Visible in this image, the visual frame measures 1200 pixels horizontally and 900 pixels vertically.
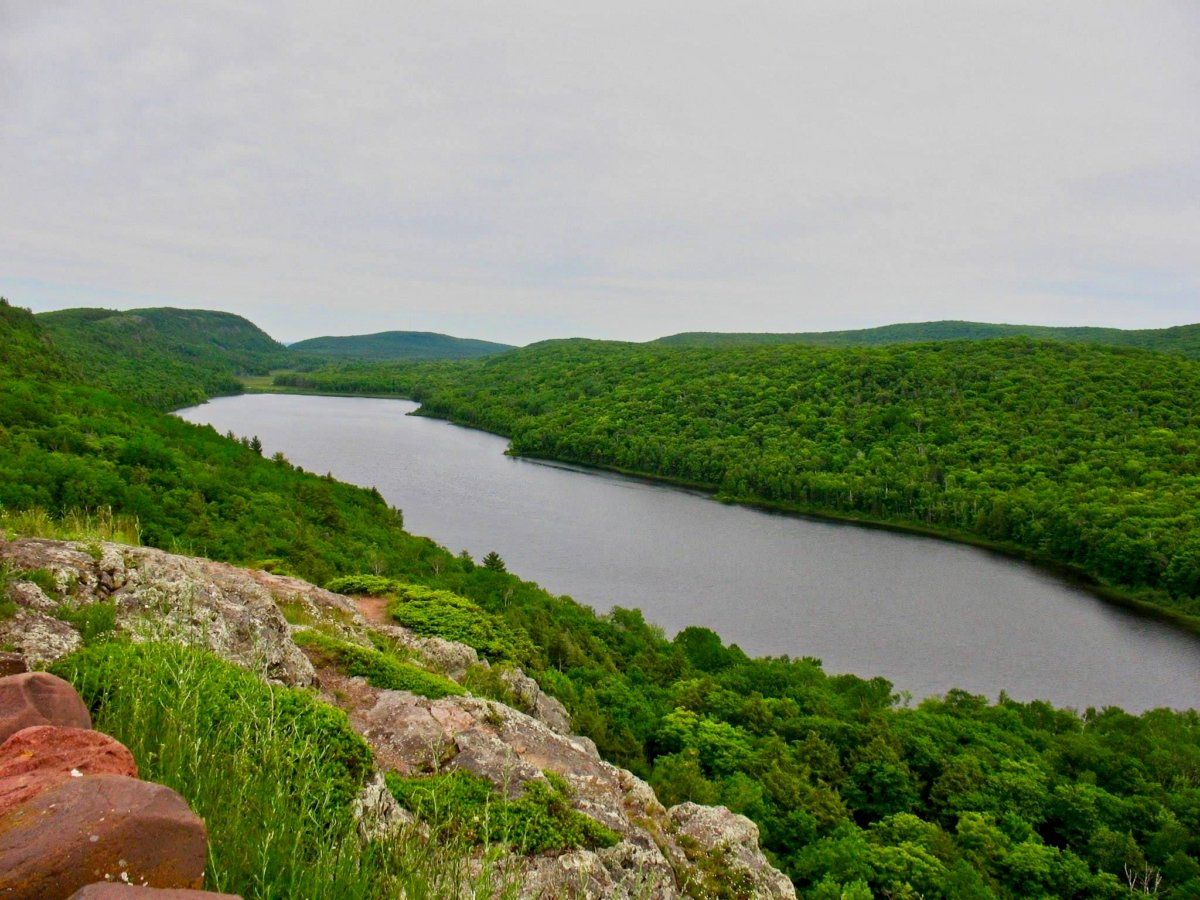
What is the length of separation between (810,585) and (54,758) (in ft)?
186

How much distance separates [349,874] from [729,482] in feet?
304

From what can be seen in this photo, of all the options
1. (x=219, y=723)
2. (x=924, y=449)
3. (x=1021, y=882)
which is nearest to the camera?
(x=219, y=723)

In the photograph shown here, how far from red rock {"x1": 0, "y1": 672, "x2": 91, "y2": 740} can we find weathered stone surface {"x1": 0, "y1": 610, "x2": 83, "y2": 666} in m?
1.58

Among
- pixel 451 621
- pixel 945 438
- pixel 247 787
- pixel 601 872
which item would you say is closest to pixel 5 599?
pixel 247 787

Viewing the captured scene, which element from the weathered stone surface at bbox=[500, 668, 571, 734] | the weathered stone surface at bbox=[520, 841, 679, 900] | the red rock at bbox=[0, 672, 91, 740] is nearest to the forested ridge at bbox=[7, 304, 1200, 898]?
the weathered stone surface at bbox=[500, 668, 571, 734]

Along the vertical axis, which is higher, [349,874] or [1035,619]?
[349,874]

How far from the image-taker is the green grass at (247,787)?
10.1ft

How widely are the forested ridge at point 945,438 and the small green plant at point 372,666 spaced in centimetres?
6740

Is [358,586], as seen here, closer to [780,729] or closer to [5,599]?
[5,599]

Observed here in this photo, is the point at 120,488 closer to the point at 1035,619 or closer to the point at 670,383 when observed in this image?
the point at 1035,619

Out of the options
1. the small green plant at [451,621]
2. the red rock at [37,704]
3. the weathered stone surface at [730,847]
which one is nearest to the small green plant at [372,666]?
the weathered stone surface at [730,847]

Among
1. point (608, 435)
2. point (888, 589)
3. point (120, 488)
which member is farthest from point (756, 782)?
point (608, 435)

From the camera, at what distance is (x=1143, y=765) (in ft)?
85.1

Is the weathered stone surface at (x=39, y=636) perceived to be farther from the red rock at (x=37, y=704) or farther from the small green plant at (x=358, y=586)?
the small green plant at (x=358, y=586)
